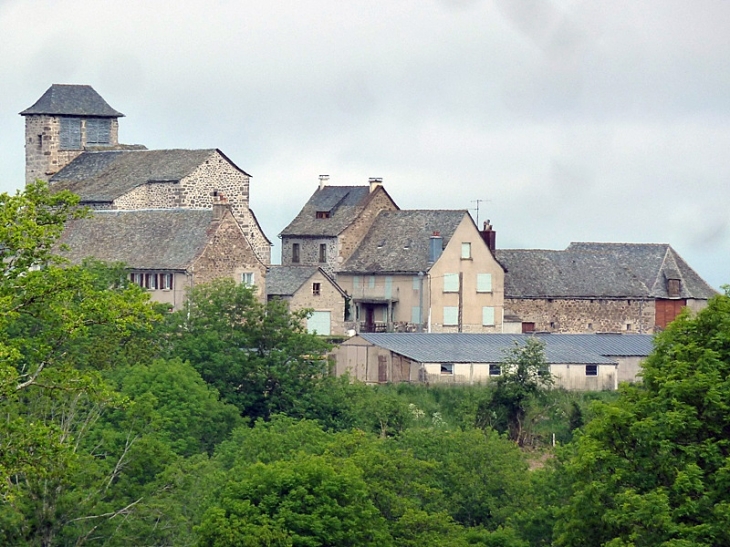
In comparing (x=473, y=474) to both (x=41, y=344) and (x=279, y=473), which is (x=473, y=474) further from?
(x=41, y=344)

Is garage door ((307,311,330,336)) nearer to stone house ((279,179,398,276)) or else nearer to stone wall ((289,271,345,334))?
stone wall ((289,271,345,334))

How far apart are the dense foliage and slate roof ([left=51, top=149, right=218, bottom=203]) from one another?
21268mm

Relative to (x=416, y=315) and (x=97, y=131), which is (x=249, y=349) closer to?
(x=416, y=315)

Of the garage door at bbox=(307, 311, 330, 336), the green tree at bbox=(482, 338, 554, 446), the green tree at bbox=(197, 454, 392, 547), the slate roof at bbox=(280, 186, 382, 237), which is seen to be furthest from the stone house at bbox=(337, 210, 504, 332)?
the green tree at bbox=(197, 454, 392, 547)

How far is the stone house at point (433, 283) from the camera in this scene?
73812 mm

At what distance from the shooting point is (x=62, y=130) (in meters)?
81.3

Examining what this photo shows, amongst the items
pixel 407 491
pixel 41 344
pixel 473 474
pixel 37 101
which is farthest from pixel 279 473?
pixel 37 101

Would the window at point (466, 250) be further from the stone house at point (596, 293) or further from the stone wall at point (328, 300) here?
the stone wall at point (328, 300)

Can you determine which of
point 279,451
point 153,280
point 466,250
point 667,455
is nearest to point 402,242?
point 466,250

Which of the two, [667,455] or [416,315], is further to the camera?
[416,315]

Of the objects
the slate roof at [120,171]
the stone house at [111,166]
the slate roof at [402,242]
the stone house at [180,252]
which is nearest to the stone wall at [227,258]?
the stone house at [180,252]

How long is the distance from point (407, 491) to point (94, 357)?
50.8 feet

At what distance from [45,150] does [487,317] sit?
21400mm

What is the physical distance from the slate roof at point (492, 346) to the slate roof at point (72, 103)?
23.1 m
